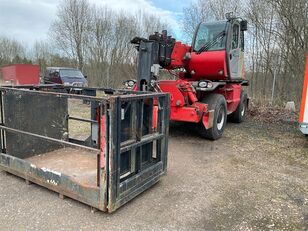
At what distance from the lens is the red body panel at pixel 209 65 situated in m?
7.05

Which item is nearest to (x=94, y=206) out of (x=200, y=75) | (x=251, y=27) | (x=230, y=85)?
(x=200, y=75)

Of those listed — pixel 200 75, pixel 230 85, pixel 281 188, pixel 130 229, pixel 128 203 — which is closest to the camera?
pixel 130 229

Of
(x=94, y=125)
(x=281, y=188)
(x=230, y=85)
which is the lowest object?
(x=281, y=188)

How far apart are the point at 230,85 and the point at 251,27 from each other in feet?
30.3

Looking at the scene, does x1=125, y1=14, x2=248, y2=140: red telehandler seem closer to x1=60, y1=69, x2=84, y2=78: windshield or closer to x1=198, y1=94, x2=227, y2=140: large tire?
x1=198, y1=94, x2=227, y2=140: large tire

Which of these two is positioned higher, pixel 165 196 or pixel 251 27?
pixel 251 27

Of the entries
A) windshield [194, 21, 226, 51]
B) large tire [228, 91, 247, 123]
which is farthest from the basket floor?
large tire [228, 91, 247, 123]

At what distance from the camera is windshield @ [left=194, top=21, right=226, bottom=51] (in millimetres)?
7190

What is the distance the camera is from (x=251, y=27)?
51.8 ft

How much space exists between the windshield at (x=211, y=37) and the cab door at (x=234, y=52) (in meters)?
0.25

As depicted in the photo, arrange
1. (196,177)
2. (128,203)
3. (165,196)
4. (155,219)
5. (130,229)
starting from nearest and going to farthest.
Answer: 1. (130,229)
2. (155,219)
3. (128,203)
4. (165,196)
5. (196,177)

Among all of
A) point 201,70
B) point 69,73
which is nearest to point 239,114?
point 201,70

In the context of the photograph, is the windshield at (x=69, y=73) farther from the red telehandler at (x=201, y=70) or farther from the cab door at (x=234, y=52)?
the cab door at (x=234, y=52)

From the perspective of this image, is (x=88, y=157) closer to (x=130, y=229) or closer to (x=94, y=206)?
(x=94, y=206)
